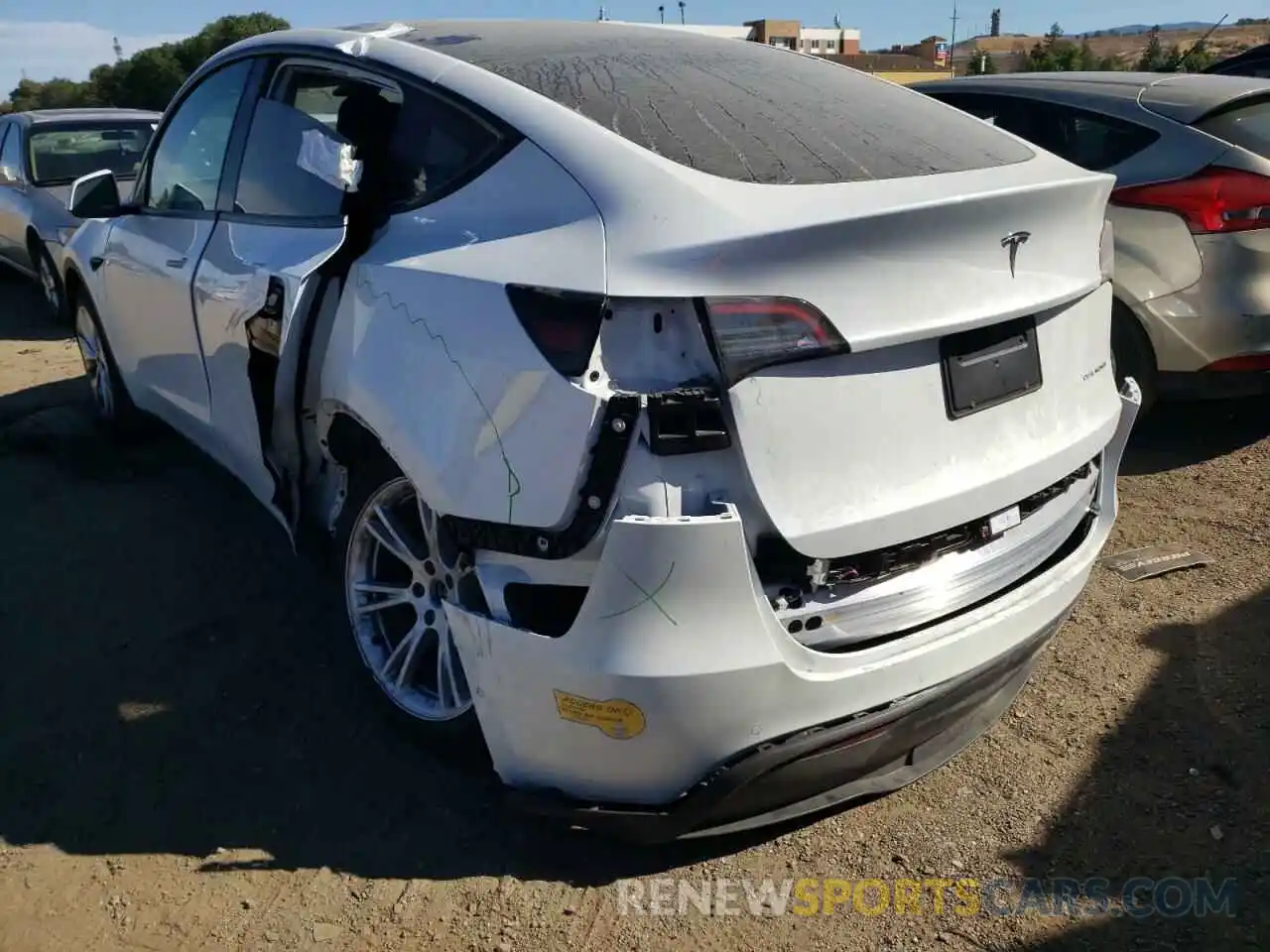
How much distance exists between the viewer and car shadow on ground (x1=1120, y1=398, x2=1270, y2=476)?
470cm

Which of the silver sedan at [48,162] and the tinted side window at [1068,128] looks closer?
the tinted side window at [1068,128]

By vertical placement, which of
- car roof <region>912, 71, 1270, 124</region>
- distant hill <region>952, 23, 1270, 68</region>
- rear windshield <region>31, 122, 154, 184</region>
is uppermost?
car roof <region>912, 71, 1270, 124</region>

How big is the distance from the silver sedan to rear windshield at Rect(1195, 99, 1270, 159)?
7869 mm

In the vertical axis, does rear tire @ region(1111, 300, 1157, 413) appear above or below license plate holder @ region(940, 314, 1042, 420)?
below

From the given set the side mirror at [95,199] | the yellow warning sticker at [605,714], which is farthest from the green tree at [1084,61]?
the yellow warning sticker at [605,714]

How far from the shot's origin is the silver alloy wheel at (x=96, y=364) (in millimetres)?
4988

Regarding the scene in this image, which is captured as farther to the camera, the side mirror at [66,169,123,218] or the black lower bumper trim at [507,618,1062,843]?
the side mirror at [66,169,123,218]

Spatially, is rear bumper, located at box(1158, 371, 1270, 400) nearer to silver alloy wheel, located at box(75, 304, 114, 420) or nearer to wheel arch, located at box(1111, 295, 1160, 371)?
wheel arch, located at box(1111, 295, 1160, 371)

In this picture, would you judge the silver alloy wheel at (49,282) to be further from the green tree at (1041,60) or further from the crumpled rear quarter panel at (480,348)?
the green tree at (1041,60)

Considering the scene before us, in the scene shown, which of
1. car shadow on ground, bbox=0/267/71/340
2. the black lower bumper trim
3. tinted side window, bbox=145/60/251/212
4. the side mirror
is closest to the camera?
the black lower bumper trim

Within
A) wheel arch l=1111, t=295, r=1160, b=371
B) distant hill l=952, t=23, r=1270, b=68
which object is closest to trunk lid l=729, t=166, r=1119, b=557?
wheel arch l=1111, t=295, r=1160, b=371

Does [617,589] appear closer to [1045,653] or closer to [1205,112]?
[1045,653]

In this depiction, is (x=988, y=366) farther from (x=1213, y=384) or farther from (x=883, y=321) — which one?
(x=1213, y=384)

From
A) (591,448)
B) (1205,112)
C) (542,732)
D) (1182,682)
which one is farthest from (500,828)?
(1205,112)
